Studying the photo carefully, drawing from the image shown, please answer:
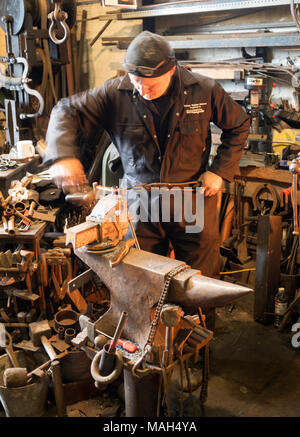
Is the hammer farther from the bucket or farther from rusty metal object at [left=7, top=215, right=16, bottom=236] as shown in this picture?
rusty metal object at [left=7, top=215, right=16, bottom=236]

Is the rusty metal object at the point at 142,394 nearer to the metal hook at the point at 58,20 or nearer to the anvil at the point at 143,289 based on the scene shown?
the anvil at the point at 143,289

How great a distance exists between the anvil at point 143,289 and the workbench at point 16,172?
3.40ft

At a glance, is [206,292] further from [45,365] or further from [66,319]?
[66,319]

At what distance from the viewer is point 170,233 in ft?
7.85

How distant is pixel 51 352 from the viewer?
214cm

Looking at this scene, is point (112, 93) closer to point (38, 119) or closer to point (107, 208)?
point (107, 208)

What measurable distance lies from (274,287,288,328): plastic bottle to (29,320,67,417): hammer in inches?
53.5

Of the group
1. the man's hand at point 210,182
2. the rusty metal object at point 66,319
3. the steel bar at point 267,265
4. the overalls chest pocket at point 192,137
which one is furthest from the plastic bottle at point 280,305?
the rusty metal object at point 66,319

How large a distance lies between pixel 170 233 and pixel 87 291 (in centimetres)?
72

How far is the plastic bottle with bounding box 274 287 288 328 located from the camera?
281 centimetres

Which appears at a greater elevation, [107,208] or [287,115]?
[287,115]

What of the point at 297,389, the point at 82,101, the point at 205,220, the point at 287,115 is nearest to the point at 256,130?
the point at 287,115

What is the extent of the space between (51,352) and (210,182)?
1087 mm

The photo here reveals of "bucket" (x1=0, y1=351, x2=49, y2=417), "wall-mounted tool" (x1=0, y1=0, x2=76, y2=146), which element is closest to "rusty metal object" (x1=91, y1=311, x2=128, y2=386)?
"bucket" (x1=0, y1=351, x2=49, y2=417)
